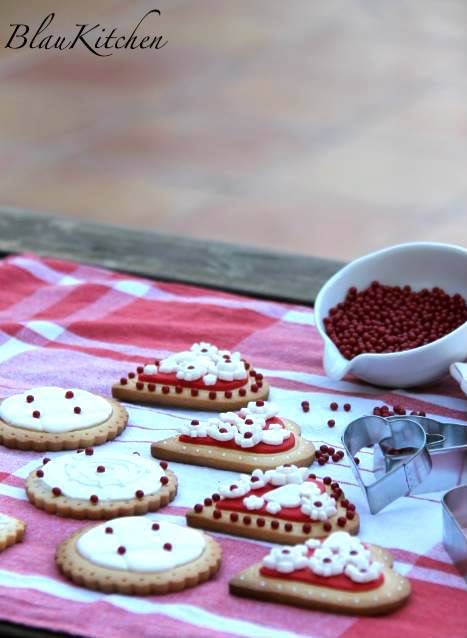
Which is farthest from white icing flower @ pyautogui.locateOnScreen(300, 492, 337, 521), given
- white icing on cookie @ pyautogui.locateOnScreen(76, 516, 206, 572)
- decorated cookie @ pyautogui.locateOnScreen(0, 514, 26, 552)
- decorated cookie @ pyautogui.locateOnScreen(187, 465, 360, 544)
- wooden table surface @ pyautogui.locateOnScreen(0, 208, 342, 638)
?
wooden table surface @ pyautogui.locateOnScreen(0, 208, 342, 638)

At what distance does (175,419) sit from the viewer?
1303 mm

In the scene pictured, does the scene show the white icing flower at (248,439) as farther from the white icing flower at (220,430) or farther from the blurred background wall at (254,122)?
the blurred background wall at (254,122)

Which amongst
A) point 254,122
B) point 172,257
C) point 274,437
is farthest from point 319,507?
point 254,122

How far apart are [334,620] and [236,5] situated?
396 cm

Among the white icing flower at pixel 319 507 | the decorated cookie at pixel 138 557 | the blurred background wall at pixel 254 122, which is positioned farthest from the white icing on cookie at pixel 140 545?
the blurred background wall at pixel 254 122

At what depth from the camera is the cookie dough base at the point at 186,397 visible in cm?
132

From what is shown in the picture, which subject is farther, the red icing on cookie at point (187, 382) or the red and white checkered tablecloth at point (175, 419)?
the red icing on cookie at point (187, 382)

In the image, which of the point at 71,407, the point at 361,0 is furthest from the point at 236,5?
the point at 71,407

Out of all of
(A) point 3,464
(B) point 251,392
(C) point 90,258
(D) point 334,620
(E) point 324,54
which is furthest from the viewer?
(E) point 324,54

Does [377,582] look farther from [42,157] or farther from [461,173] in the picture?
[42,157]

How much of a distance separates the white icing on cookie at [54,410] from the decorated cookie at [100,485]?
0.07 metres

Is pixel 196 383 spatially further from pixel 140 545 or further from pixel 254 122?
pixel 254 122

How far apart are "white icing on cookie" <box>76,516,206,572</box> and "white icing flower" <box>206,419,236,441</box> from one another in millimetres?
173

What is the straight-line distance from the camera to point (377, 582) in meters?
0.95
